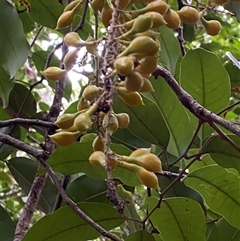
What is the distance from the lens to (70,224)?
674 millimetres

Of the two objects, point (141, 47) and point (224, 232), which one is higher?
point (141, 47)

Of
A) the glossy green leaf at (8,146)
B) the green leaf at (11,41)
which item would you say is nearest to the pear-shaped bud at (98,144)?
the green leaf at (11,41)

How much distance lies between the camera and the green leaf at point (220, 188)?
674 millimetres

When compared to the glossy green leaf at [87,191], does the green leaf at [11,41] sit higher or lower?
higher

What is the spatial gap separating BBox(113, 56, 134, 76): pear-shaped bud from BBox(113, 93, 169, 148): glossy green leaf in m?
0.36

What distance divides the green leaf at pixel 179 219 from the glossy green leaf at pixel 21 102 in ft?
1.44

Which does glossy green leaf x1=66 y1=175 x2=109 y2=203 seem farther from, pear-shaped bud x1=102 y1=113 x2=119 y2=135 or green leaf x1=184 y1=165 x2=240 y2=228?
pear-shaped bud x1=102 y1=113 x2=119 y2=135

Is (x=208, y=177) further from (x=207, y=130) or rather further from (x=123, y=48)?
(x=123, y=48)

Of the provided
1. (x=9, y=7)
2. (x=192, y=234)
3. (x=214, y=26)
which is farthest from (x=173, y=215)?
(x=9, y=7)

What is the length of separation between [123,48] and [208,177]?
322 millimetres

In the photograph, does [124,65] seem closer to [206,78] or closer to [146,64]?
[146,64]

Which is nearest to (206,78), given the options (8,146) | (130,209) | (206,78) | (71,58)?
(206,78)

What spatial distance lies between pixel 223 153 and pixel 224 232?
13cm

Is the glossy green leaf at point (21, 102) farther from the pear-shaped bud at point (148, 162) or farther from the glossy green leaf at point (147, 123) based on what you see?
the pear-shaped bud at point (148, 162)
